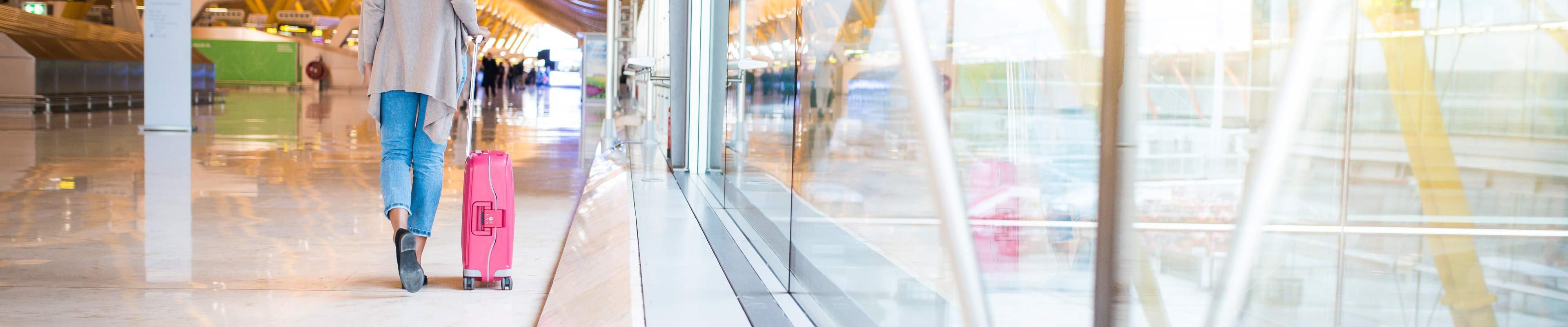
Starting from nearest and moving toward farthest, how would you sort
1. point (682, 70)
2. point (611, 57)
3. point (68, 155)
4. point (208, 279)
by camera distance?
point (208, 279) < point (682, 70) < point (68, 155) < point (611, 57)

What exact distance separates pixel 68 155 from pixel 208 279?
560 cm

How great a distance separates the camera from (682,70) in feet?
21.3

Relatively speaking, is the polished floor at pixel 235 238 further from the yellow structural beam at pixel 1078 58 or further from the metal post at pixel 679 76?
the yellow structural beam at pixel 1078 58

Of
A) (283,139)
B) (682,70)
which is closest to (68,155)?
(283,139)

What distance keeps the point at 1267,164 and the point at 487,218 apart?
2.27m

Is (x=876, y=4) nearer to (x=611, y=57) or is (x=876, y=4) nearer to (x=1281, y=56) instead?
(x=1281, y=56)

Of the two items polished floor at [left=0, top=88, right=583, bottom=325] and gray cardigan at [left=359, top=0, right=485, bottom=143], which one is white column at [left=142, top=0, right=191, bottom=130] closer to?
polished floor at [left=0, top=88, right=583, bottom=325]

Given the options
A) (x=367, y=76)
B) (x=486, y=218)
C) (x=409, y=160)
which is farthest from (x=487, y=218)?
(x=367, y=76)

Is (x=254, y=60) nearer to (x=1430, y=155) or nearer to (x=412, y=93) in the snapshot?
(x=412, y=93)

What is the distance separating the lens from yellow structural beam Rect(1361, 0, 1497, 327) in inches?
46.0

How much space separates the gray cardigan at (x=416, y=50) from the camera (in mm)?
2842

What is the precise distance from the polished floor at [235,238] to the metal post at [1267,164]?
6.35ft

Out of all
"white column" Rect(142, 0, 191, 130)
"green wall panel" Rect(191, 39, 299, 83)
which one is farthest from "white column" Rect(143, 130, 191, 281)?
"green wall panel" Rect(191, 39, 299, 83)

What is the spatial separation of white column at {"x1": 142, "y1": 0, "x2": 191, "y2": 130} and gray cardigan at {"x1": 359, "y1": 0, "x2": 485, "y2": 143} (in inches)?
375
